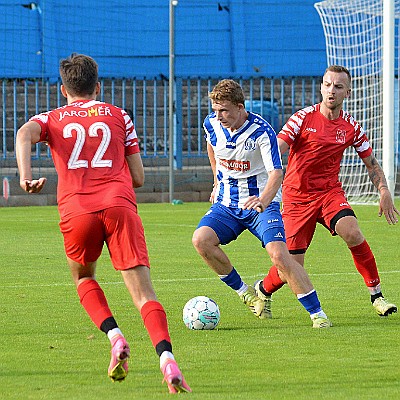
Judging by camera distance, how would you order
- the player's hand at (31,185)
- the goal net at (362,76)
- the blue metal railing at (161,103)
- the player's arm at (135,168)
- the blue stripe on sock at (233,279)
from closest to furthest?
1. the player's hand at (31,185)
2. the player's arm at (135,168)
3. the blue stripe on sock at (233,279)
4. the goal net at (362,76)
5. the blue metal railing at (161,103)

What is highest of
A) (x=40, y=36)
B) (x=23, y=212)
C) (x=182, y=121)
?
(x=40, y=36)

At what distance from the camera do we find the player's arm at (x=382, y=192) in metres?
8.02

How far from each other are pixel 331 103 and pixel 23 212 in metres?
12.1

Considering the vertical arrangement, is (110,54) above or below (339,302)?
above

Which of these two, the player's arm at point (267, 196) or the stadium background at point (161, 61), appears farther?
the stadium background at point (161, 61)

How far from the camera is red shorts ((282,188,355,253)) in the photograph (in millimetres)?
8164

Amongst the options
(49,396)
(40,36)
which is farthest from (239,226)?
(40,36)

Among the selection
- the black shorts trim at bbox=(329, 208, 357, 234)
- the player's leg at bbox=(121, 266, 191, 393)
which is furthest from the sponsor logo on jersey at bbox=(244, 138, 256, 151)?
the player's leg at bbox=(121, 266, 191, 393)

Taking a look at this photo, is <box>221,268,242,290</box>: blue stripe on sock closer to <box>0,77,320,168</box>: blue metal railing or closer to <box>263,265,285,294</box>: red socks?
<box>263,265,285,294</box>: red socks

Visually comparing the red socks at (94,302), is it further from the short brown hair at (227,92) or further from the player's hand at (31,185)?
the short brown hair at (227,92)

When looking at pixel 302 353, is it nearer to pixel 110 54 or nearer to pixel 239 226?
pixel 239 226

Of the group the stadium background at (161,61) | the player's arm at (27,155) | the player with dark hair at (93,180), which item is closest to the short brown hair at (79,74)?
the player with dark hair at (93,180)

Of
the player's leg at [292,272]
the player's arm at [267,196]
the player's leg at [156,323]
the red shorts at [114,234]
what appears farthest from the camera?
the player's leg at [292,272]

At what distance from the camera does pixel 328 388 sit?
5227 mm
